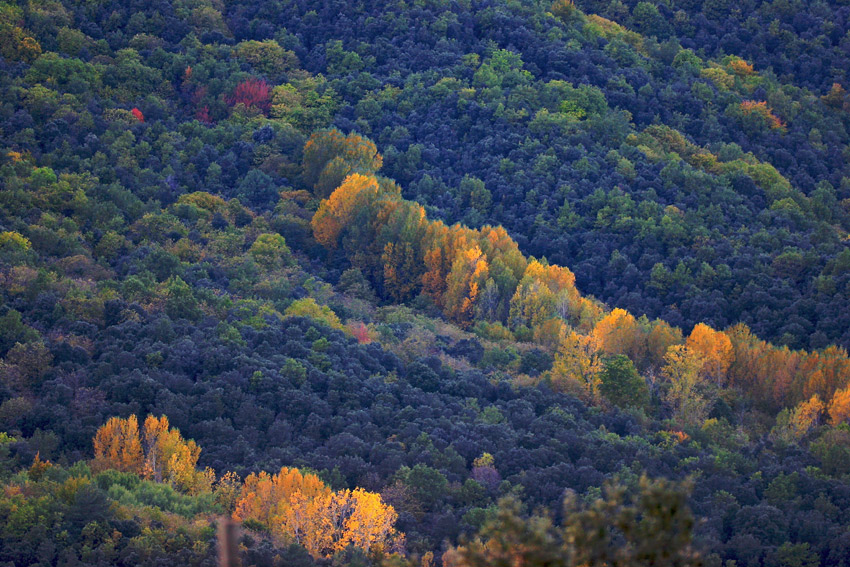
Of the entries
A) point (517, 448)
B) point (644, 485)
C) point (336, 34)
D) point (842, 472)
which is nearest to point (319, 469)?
point (517, 448)

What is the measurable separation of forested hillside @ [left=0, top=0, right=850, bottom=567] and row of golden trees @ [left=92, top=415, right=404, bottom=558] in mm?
139

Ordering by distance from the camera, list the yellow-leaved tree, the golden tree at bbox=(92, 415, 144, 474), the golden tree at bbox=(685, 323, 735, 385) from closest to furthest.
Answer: the yellow-leaved tree → the golden tree at bbox=(92, 415, 144, 474) → the golden tree at bbox=(685, 323, 735, 385)

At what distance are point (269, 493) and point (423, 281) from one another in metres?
29.0

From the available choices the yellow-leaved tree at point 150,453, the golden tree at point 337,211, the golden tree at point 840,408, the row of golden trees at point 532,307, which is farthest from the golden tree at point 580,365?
the yellow-leaved tree at point 150,453

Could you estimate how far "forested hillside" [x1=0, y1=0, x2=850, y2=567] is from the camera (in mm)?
37219

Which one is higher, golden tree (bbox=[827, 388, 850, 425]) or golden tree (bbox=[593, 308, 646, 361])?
golden tree (bbox=[827, 388, 850, 425])

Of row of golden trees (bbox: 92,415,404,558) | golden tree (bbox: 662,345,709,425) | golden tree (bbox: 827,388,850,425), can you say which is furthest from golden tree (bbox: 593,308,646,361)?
row of golden trees (bbox: 92,415,404,558)

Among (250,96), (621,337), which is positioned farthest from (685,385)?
(250,96)

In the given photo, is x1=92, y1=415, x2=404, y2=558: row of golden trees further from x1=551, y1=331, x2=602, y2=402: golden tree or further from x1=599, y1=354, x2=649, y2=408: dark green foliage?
x1=599, y1=354, x2=649, y2=408: dark green foliage

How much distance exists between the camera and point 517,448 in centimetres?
4294

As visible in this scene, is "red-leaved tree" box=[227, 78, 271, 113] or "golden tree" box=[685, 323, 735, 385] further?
"red-leaved tree" box=[227, 78, 271, 113]

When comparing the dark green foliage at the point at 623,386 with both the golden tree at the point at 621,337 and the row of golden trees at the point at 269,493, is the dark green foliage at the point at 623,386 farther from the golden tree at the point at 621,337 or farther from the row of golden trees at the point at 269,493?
the row of golden trees at the point at 269,493

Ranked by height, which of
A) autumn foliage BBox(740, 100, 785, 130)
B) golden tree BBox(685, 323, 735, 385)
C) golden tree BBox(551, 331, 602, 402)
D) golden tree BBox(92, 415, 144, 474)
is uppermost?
autumn foliage BBox(740, 100, 785, 130)

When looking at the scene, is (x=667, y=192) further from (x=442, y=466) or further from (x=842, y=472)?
(x=442, y=466)
